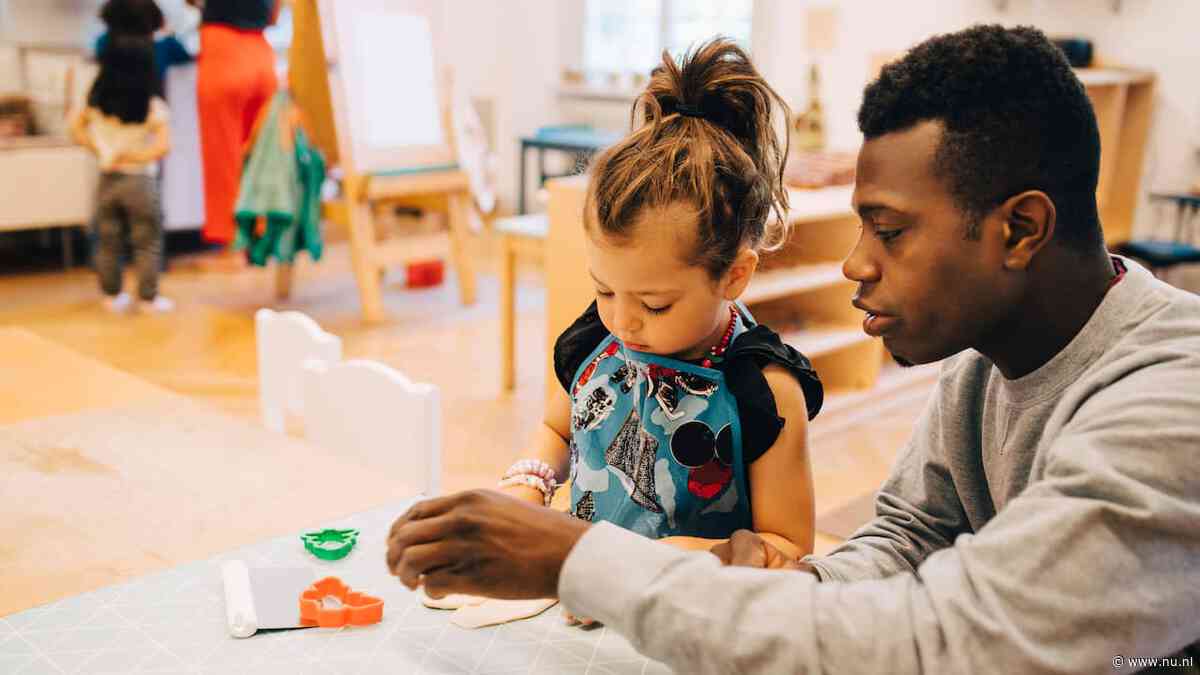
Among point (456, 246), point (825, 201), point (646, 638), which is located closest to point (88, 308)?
point (456, 246)

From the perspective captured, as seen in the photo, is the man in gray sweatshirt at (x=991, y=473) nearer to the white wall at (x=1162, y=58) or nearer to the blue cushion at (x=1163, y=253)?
the blue cushion at (x=1163, y=253)

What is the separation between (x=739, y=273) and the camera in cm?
118

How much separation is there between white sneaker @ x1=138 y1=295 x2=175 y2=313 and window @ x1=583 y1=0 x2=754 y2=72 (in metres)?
3.38

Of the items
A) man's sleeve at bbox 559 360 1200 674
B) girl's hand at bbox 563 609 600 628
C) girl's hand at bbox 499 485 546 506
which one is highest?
man's sleeve at bbox 559 360 1200 674

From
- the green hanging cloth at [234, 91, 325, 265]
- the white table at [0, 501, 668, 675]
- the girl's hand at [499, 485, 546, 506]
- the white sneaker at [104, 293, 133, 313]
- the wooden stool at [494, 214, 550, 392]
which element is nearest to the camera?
the white table at [0, 501, 668, 675]

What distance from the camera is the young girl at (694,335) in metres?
1.13

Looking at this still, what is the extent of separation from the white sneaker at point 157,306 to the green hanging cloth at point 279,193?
0.49 m

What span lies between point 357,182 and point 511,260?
3.30 ft

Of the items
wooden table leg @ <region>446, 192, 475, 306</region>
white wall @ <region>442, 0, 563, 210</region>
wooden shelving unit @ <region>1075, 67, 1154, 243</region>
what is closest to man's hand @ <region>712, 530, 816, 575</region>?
wooden shelving unit @ <region>1075, 67, 1154, 243</region>

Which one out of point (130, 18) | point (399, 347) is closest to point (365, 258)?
point (399, 347)

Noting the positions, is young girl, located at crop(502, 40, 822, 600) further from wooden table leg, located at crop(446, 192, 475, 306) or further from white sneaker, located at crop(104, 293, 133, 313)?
white sneaker, located at crop(104, 293, 133, 313)

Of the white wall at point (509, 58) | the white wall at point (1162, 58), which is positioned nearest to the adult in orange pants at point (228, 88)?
the white wall at point (509, 58)

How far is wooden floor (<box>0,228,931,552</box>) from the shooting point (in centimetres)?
338

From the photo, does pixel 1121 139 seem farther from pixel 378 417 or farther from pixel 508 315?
pixel 378 417
